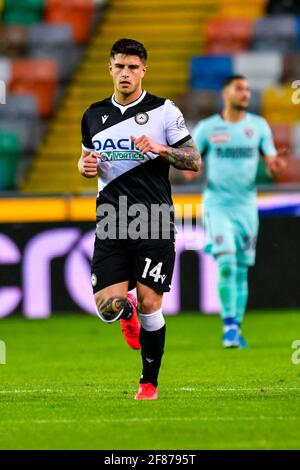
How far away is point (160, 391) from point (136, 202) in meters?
1.30

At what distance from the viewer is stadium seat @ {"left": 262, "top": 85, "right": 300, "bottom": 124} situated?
16828 mm

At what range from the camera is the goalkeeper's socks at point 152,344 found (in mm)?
8188

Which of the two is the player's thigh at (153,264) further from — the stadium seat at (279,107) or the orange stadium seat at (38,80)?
the orange stadium seat at (38,80)

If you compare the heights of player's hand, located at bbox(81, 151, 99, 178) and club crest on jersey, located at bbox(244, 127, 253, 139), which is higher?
club crest on jersey, located at bbox(244, 127, 253, 139)

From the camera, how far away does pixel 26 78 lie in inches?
710

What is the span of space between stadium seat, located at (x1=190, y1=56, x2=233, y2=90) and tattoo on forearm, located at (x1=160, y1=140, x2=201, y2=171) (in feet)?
30.9

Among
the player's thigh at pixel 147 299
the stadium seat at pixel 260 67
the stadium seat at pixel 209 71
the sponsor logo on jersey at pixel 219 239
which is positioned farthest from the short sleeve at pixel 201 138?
the stadium seat at pixel 209 71

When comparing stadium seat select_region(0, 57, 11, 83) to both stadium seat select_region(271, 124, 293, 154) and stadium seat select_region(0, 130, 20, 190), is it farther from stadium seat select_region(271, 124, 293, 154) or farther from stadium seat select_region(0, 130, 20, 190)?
stadium seat select_region(271, 124, 293, 154)

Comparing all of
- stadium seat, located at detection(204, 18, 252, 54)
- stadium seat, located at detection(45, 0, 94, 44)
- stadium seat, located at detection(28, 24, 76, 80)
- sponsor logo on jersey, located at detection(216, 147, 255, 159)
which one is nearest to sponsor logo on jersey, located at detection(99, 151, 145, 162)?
sponsor logo on jersey, located at detection(216, 147, 255, 159)

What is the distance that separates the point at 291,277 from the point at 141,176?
6853 mm

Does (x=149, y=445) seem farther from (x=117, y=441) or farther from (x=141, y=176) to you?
(x=141, y=176)

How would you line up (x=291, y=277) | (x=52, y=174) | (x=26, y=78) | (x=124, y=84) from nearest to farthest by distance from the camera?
(x=124, y=84)
(x=291, y=277)
(x=52, y=174)
(x=26, y=78)

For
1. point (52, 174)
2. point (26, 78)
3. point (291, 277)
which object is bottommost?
point (291, 277)

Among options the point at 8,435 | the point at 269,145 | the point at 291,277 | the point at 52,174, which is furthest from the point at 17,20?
the point at 8,435
